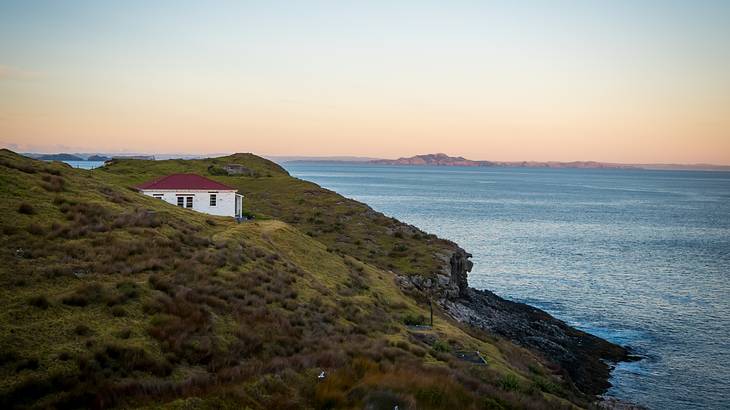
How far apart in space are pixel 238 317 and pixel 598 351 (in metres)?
34.4

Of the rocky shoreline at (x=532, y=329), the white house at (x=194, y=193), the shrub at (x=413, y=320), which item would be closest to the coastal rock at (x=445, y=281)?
the rocky shoreline at (x=532, y=329)

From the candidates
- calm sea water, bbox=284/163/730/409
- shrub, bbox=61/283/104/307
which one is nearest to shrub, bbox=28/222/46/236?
shrub, bbox=61/283/104/307

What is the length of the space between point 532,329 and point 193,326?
3550 centimetres

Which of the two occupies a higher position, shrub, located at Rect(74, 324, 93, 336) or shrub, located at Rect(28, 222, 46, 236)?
Result: shrub, located at Rect(28, 222, 46, 236)

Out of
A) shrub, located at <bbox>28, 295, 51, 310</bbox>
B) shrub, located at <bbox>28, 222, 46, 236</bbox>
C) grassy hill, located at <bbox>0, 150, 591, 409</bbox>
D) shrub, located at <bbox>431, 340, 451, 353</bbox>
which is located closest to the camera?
grassy hill, located at <bbox>0, 150, 591, 409</bbox>

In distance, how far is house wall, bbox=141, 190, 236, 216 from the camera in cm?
4819

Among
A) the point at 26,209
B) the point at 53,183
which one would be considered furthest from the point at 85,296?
the point at 53,183

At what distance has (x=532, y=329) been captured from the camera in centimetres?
4531

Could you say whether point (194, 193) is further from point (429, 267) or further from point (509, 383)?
point (509, 383)

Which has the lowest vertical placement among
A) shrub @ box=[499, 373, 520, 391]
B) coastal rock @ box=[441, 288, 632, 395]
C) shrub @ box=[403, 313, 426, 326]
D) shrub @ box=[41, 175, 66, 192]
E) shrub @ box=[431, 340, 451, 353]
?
coastal rock @ box=[441, 288, 632, 395]

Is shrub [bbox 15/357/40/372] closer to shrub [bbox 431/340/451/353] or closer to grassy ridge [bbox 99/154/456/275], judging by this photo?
shrub [bbox 431/340/451/353]

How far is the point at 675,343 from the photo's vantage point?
4409cm

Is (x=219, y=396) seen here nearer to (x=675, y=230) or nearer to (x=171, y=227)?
(x=171, y=227)

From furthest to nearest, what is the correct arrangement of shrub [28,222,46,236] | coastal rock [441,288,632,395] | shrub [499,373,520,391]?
1. coastal rock [441,288,632,395]
2. shrub [28,222,46,236]
3. shrub [499,373,520,391]
